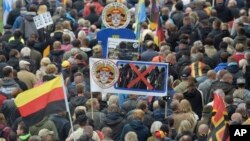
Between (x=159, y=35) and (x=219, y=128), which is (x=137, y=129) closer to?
(x=219, y=128)

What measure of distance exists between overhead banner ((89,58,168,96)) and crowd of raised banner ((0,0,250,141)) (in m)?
0.04

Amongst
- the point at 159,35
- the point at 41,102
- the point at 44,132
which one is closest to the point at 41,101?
the point at 41,102

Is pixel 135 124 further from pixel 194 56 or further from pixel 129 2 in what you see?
pixel 129 2

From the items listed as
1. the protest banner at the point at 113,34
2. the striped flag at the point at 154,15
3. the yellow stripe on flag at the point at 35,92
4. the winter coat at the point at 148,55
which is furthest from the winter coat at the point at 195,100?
the striped flag at the point at 154,15

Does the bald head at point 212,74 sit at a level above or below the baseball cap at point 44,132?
above

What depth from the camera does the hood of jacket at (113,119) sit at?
24.0 m

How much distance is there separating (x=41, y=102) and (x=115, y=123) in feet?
5.73

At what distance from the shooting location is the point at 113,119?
24.0m

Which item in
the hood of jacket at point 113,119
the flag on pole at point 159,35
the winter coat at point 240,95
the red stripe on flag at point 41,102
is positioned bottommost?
the hood of jacket at point 113,119

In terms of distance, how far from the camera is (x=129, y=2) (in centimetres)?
3794

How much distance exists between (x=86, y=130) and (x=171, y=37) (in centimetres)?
892

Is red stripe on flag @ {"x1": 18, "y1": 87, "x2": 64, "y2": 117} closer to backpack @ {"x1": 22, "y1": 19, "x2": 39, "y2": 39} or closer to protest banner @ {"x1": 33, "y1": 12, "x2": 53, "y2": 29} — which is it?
protest banner @ {"x1": 33, "y1": 12, "x2": 53, "y2": 29}

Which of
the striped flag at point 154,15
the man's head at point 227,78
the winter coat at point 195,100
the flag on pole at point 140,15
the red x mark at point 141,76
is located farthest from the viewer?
the striped flag at point 154,15

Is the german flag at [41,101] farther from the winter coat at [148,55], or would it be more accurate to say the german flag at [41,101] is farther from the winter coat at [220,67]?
the winter coat at [148,55]
